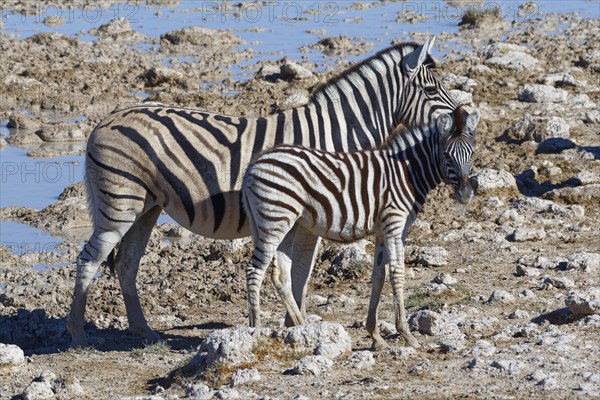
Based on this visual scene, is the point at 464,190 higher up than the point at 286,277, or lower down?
higher up

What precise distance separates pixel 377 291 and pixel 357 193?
30.9 inches

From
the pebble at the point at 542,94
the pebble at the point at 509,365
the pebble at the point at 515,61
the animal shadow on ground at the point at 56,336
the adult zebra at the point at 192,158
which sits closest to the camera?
the pebble at the point at 509,365

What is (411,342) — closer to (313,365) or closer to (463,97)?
(313,365)

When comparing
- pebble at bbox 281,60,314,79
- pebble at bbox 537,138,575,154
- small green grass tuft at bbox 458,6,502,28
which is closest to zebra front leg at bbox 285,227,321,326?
pebble at bbox 537,138,575,154

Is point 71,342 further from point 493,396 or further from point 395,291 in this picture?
point 493,396


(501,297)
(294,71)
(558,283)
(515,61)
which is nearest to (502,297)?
(501,297)

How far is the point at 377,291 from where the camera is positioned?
358 inches

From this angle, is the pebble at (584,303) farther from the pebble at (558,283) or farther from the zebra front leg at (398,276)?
the zebra front leg at (398,276)

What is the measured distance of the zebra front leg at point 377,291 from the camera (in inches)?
352

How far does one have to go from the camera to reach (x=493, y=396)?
7.48 metres

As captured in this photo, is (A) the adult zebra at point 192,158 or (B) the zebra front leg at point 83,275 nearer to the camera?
(A) the adult zebra at point 192,158

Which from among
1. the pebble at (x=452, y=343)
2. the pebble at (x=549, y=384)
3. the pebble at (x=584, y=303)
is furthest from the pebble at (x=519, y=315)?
the pebble at (x=549, y=384)

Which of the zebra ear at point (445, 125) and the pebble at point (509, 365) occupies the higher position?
the zebra ear at point (445, 125)

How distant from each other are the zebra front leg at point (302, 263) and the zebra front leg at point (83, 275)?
1483 millimetres
